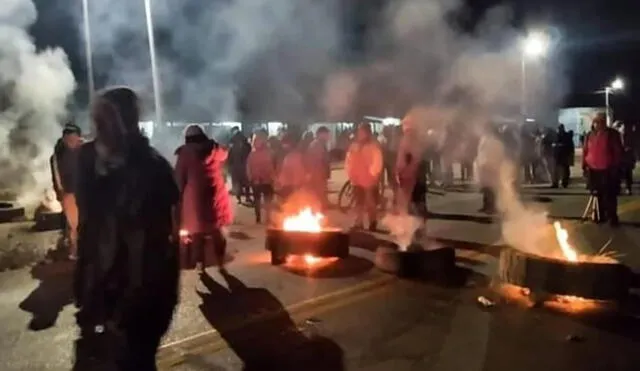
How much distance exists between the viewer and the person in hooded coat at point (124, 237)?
3.72 meters

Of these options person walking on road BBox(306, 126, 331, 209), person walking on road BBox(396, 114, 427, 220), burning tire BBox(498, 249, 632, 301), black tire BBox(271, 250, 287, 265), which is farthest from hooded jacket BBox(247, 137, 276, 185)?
burning tire BBox(498, 249, 632, 301)

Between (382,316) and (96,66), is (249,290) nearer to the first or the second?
(382,316)

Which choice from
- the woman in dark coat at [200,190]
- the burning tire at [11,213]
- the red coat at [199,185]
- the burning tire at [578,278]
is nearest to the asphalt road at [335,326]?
the burning tire at [578,278]

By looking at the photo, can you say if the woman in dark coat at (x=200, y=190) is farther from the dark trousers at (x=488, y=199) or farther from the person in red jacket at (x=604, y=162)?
the dark trousers at (x=488, y=199)

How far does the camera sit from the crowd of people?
373cm

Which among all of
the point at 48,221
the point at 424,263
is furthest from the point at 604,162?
the point at 48,221

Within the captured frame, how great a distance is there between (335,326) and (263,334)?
24.7 inches

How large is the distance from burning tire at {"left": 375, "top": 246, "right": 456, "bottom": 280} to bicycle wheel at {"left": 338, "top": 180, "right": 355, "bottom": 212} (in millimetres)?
6524

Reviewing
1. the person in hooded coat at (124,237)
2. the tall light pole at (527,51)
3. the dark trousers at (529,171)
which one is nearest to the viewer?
the person in hooded coat at (124,237)

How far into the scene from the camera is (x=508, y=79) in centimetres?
1827

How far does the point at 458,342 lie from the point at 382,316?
1030 mm

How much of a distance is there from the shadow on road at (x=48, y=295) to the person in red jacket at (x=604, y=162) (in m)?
8.08

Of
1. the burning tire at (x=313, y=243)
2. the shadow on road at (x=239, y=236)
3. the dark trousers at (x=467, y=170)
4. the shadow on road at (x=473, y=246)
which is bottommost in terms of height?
the shadow on road at (x=473, y=246)

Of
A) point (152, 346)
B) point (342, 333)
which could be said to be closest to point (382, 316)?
point (342, 333)
